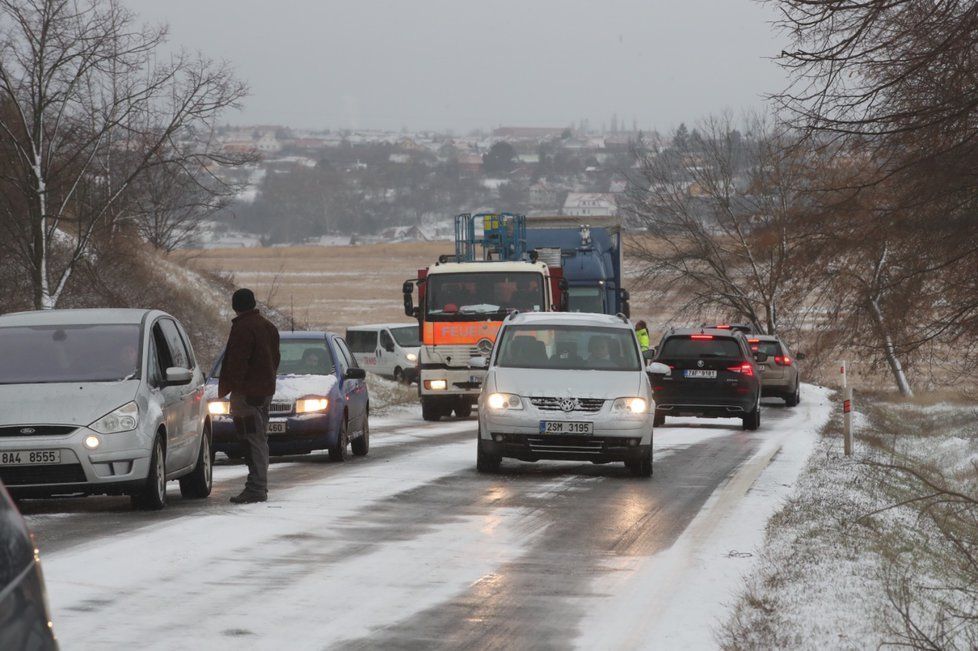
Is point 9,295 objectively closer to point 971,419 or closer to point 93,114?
point 93,114

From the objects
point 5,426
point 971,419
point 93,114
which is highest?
point 93,114

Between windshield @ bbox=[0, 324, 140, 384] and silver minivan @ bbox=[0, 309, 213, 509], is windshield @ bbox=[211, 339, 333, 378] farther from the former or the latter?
windshield @ bbox=[0, 324, 140, 384]

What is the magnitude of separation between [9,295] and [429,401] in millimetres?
9944

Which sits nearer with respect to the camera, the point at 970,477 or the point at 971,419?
the point at 970,477

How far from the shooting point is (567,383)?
54.7 ft

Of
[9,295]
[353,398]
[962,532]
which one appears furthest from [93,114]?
[962,532]

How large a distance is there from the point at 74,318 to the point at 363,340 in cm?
3303

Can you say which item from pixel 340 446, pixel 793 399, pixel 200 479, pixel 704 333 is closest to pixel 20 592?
pixel 200 479

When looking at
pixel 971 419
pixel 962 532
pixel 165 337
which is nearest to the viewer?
pixel 962 532

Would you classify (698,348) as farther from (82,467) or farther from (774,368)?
(82,467)

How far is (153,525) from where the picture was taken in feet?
39.0

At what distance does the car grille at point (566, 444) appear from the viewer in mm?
16266

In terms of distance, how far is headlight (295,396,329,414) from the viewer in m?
18.5

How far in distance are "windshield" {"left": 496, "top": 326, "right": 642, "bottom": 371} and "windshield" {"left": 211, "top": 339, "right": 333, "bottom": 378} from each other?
2.76 m
